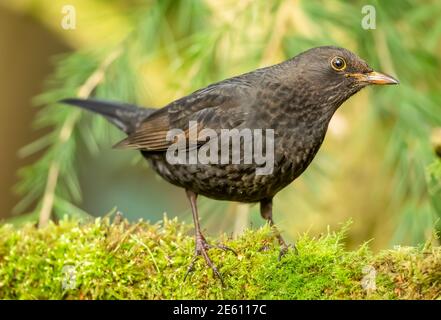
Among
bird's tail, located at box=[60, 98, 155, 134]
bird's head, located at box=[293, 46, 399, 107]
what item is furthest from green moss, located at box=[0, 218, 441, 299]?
bird's tail, located at box=[60, 98, 155, 134]

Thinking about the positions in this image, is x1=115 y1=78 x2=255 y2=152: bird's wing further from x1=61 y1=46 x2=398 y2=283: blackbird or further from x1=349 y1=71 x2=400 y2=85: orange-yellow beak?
x1=349 y1=71 x2=400 y2=85: orange-yellow beak

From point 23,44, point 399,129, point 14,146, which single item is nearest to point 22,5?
point 23,44

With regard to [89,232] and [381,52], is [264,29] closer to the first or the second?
[381,52]

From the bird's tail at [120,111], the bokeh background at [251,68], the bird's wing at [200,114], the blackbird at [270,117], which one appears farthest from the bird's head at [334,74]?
the bird's tail at [120,111]

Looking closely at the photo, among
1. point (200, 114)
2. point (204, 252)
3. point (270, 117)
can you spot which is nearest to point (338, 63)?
point (270, 117)

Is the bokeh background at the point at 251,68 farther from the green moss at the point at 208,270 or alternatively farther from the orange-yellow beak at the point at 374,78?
the green moss at the point at 208,270

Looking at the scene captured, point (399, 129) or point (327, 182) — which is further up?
point (399, 129)
